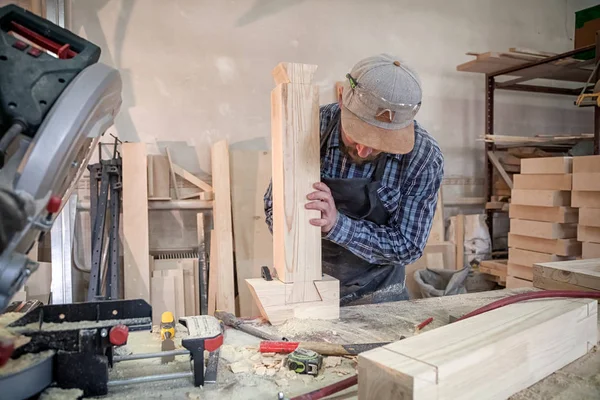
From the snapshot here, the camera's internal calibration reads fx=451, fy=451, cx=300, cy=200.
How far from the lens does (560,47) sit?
16.9 ft

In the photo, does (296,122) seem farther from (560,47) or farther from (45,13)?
(560,47)

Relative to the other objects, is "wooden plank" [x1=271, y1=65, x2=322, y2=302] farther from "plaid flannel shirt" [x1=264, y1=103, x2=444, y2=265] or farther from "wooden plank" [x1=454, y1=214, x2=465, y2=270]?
"wooden plank" [x1=454, y1=214, x2=465, y2=270]

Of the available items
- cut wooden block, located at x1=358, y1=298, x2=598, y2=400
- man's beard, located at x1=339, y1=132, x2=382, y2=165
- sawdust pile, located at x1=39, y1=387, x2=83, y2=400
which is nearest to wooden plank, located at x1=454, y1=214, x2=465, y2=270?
man's beard, located at x1=339, y1=132, x2=382, y2=165

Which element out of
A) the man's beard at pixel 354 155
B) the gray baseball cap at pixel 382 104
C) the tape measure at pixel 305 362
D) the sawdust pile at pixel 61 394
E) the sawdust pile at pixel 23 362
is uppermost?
the gray baseball cap at pixel 382 104

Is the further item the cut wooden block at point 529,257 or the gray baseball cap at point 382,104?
the cut wooden block at point 529,257

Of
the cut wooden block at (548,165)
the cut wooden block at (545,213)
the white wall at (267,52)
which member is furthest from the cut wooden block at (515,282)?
the white wall at (267,52)

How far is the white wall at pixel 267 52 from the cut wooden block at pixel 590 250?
1629 mm

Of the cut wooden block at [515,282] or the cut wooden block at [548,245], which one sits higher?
the cut wooden block at [548,245]

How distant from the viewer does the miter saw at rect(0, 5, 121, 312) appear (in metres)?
0.77

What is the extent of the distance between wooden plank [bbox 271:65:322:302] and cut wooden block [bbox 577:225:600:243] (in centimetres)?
246

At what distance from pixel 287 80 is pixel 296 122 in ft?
0.50

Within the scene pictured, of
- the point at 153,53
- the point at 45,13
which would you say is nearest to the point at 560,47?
the point at 153,53

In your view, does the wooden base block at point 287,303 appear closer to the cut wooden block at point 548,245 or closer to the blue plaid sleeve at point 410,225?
the blue plaid sleeve at point 410,225

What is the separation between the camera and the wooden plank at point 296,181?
64.1 inches
